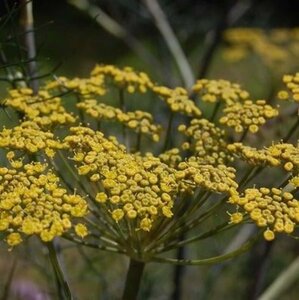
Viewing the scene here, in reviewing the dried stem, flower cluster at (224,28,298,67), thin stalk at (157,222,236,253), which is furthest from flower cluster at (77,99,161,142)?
flower cluster at (224,28,298,67)

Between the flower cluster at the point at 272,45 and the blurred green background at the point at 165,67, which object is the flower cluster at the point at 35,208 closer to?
the blurred green background at the point at 165,67

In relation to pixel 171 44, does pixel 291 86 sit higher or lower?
lower

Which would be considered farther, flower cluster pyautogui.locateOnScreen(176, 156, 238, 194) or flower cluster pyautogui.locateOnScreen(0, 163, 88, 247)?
flower cluster pyautogui.locateOnScreen(176, 156, 238, 194)

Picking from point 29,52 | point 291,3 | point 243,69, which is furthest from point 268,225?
point 291,3

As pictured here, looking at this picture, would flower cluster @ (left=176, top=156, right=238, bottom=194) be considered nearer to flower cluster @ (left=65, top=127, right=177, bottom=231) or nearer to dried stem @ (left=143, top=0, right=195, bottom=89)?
flower cluster @ (left=65, top=127, right=177, bottom=231)

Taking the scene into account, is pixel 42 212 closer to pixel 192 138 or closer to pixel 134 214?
pixel 134 214

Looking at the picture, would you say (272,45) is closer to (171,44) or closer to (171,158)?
(171,44)

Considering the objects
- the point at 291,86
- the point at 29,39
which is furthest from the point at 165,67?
Answer: the point at 291,86
